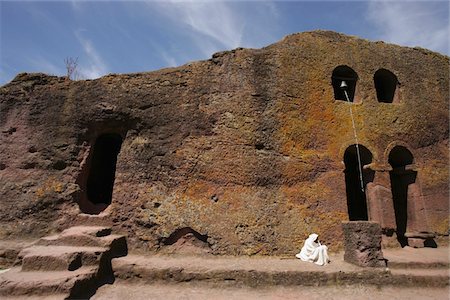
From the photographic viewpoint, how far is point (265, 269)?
587cm

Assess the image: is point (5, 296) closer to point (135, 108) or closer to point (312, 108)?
point (135, 108)

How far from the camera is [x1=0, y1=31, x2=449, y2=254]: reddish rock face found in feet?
24.0

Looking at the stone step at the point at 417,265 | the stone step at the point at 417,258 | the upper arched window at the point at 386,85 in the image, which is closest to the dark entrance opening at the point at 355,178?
the stone step at the point at 417,258

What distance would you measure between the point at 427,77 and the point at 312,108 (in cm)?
417

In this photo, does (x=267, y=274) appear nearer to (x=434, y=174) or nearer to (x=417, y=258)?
(x=417, y=258)

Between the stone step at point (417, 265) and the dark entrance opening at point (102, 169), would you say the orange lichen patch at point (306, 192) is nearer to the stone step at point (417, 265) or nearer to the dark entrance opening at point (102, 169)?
the stone step at point (417, 265)

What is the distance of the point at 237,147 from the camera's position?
7559 mm

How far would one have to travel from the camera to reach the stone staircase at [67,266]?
16.0 feet

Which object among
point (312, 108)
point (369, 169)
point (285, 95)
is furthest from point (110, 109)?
point (369, 169)

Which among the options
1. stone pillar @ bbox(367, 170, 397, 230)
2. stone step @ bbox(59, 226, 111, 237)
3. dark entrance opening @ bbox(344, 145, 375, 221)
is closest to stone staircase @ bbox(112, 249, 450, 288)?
stone step @ bbox(59, 226, 111, 237)

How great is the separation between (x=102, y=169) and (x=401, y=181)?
850cm

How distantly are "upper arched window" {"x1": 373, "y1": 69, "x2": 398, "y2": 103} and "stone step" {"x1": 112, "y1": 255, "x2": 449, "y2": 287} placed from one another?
539cm

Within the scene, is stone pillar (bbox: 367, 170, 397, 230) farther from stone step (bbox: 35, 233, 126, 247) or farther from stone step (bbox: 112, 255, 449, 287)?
stone step (bbox: 35, 233, 126, 247)

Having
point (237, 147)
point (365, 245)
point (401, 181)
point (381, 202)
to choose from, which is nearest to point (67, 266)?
point (237, 147)
